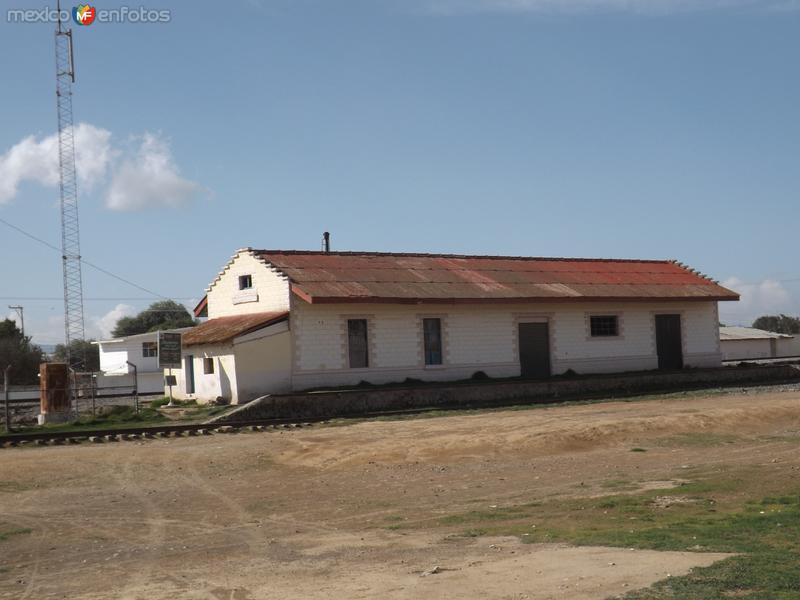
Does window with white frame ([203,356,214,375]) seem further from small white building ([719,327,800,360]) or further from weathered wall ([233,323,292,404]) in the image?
small white building ([719,327,800,360])

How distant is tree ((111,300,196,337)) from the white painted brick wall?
227 ft

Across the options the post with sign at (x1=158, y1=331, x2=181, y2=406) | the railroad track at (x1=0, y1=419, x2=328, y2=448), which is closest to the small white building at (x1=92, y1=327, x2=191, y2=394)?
the post with sign at (x1=158, y1=331, x2=181, y2=406)

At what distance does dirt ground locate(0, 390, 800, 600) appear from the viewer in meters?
8.95

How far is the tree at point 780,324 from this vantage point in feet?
370

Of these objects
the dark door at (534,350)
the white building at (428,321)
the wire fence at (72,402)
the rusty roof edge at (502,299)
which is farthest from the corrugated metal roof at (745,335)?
the wire fence at (72,402)

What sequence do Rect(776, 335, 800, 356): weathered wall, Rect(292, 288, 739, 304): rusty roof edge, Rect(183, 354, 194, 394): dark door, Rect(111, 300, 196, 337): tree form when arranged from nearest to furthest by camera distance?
Rect(292, 288, 739, 304): rusty roof edge, Rect(183, 354, 194, 394): dark door, Rect(776, 335, 800, 356): weathered wall, Rect(111, 300, 196, 337): tree

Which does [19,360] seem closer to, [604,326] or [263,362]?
[263,362]

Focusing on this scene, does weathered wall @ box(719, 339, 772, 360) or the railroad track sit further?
weathered wall @ box(719, 339, 772, 360)

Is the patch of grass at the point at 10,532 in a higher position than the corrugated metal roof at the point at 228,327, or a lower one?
lower

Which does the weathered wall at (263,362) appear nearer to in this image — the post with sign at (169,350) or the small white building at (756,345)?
the post with sign at (169,350)

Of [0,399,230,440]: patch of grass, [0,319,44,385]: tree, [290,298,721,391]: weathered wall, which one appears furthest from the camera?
[0,319,44,385]: tree

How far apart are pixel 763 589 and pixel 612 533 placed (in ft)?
10.6

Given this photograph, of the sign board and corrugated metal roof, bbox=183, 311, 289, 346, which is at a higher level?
corrugated metal roof, bbox=183, 311, 289, 346

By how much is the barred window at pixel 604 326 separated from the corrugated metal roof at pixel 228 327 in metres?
13.5
